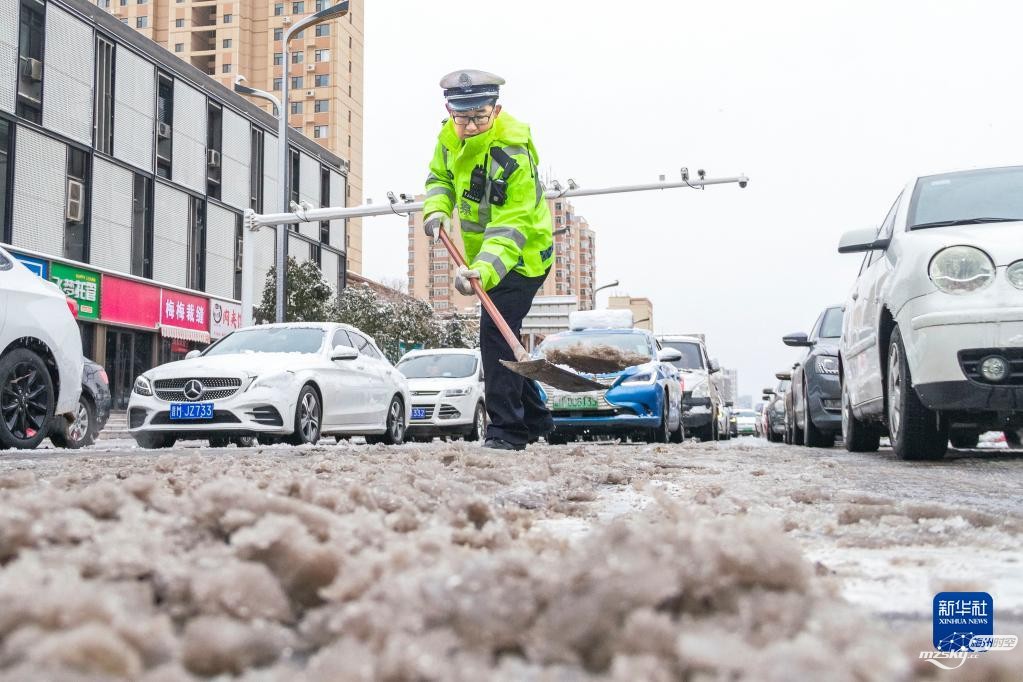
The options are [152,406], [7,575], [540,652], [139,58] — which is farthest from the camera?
[139,58]

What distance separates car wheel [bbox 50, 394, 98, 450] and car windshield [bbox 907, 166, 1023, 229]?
713 centimetres

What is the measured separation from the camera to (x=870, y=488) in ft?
13.2

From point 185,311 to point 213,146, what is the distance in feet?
22.2

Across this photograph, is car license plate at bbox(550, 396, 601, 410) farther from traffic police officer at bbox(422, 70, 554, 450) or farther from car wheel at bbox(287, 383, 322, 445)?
traffic police officer at bbox(422, 70, 554, 450)

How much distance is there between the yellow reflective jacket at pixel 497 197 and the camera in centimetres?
643

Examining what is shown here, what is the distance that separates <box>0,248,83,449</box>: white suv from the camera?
7012 mm

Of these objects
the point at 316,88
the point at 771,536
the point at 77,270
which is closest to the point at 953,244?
the point at 771,536

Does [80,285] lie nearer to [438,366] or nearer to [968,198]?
[438,366]

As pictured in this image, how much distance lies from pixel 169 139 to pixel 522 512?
33.4 m

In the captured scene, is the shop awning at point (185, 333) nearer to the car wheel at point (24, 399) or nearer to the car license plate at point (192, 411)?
the car license plate at point (192, 411)

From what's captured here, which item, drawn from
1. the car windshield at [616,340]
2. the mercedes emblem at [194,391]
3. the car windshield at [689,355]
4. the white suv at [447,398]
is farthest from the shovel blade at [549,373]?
the car windshield at [689,355]

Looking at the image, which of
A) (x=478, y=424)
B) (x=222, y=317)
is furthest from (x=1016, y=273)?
(x=222, y=317)

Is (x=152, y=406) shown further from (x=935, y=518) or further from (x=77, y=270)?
(x=77, y=270)

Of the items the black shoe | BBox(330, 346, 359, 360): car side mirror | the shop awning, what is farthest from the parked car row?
the shop awning
